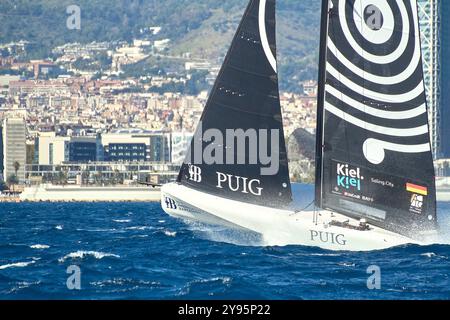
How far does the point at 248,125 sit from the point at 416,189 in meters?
4.71

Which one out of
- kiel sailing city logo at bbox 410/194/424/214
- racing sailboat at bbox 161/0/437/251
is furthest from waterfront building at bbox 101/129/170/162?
kiel sailing city logo at bbox 410/194/424/214

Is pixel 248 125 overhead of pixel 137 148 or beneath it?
overhead

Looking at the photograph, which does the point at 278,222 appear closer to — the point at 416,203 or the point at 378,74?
the point at 416,203

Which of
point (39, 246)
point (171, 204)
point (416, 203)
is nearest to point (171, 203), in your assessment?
point (171, 204)

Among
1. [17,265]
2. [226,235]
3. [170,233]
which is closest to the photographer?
[17,265]

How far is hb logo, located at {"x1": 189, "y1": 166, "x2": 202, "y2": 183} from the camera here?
3866 centimetres

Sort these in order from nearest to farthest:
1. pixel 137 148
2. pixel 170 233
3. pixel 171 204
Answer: pixel 171 204 < pixel 170 233 < pixel 137 148

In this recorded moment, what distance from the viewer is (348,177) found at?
36438 mm

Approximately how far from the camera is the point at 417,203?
36.8m

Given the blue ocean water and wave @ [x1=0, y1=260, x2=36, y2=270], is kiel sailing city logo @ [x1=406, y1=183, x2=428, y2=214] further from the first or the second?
wave @ [x1=0, y1=260, x2=36, y2=270]

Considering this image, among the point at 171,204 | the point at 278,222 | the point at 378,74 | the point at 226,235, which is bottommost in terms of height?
the point at 226,235

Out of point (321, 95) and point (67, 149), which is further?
point (67, 149)

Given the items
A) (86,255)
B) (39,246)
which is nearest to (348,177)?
(86,255)

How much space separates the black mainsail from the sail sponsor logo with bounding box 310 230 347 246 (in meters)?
0.90
